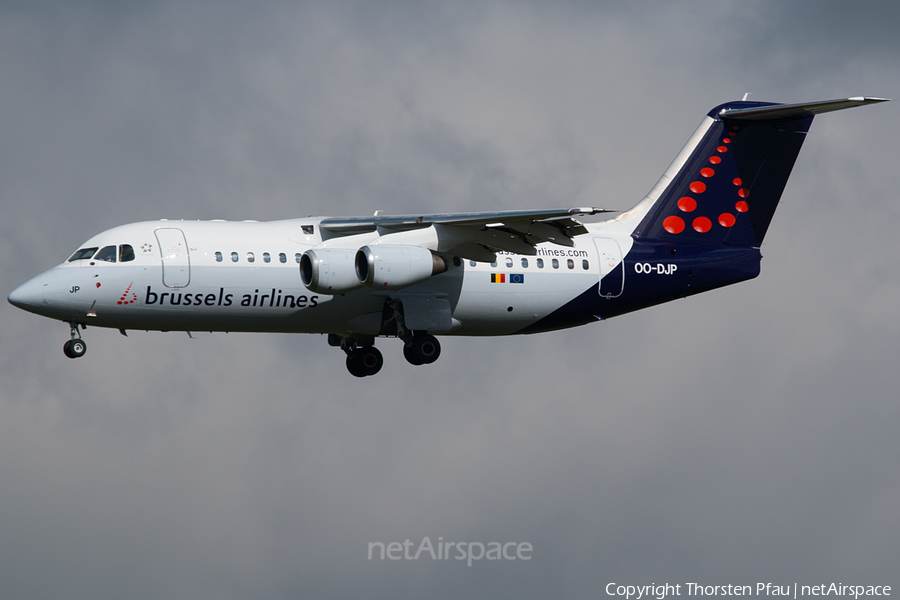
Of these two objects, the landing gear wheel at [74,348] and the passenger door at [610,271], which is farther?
the passenger door at [610,271]

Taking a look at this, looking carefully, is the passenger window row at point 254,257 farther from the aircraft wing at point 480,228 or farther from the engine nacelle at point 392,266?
the engine nacelle at point 392,266

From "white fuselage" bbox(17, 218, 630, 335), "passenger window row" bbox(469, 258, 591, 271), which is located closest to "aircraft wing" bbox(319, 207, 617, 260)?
"white fuselage" bbox(17, 218, 630, 335)

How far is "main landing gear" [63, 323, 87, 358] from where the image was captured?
2327 centimetres

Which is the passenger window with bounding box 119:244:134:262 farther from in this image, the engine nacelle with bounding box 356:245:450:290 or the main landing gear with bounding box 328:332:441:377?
the main landing gear with bounding box 328:332:441:377

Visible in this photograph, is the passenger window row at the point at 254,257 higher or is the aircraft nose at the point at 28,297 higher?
the passenger window row at the point at 254,257

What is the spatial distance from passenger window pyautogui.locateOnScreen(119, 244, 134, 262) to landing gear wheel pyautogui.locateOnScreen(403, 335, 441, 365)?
5510 millimetres

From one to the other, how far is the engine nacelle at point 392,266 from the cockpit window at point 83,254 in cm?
478

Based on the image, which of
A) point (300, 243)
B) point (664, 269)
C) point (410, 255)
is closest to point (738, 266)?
point (664, 269)

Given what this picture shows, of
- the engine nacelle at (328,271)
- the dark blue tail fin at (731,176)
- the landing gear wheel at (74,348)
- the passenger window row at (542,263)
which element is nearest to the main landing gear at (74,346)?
the landing gear wheel at (74,348)

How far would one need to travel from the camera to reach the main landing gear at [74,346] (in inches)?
916

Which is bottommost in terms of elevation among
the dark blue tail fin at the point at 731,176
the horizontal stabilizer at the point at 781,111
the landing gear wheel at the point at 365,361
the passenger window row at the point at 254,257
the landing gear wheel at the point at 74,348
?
the landing gear wheel at the point at 365,361

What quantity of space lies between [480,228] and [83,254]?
723 cm

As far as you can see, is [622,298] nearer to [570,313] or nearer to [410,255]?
[570,313]

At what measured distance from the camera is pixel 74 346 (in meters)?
23.3
